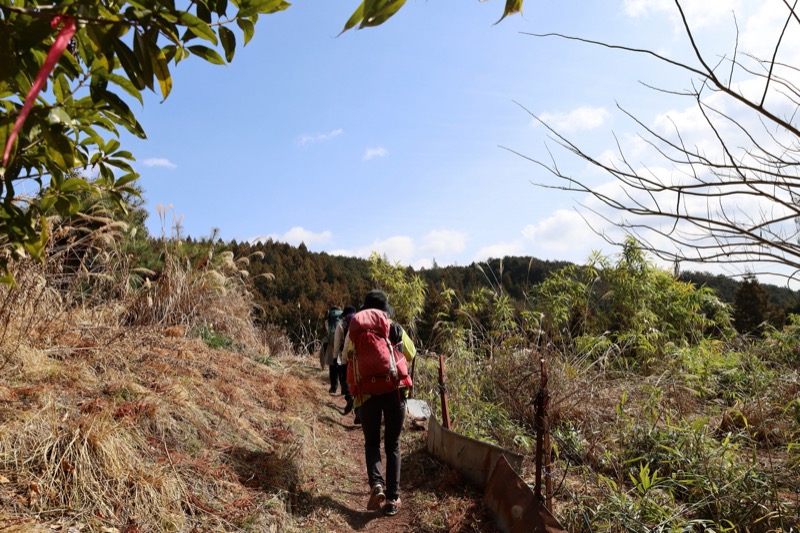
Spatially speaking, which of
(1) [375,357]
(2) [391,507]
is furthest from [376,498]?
(1) [375,357]

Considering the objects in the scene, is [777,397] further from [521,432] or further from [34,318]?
[34,318]

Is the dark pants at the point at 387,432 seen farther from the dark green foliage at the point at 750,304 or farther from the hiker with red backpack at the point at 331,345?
the dark green foliage at the point at 750,304

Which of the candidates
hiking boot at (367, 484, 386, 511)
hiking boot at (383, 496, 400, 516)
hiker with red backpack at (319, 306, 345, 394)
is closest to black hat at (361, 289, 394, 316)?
hiking boot at (367, 484, 386, 511)

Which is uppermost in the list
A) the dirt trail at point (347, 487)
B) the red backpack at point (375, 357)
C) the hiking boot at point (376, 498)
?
the red backpack at point (375, 357)

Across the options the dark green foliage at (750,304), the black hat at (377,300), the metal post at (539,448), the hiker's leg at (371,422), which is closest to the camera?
the metal post at (539,448)

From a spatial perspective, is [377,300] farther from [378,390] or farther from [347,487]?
[347,487]

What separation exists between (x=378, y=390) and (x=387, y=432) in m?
0.43

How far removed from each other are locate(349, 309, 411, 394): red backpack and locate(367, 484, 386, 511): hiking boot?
792 mm

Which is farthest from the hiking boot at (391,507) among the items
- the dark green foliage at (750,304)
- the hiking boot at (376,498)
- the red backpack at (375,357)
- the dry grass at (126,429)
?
the dark green foliage at (750,304)

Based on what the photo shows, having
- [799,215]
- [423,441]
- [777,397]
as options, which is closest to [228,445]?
[423,441]

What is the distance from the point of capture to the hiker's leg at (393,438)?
4.57m

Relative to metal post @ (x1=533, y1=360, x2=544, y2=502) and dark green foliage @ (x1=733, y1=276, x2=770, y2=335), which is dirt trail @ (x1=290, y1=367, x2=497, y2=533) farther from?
dark green foliage @ (x1=733, y1=276, x2=770, y2=335)

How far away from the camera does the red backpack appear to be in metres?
4.54

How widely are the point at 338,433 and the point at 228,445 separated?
9.43 ft
